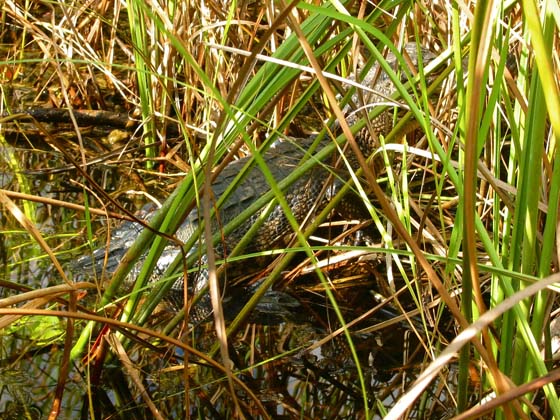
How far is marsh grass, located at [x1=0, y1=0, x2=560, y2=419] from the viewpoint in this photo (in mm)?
1282

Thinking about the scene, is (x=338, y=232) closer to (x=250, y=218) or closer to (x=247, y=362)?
(x=250, y=218)

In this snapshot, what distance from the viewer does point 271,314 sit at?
2.81m

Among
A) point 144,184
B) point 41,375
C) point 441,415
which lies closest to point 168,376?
point 41,375

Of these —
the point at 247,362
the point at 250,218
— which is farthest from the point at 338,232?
the point at 247,362

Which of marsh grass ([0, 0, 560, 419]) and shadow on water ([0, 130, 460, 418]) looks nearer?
marsh grass ([0, 0, 560, 419])

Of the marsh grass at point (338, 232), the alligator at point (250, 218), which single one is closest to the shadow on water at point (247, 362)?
the marsh grass at point (338, 232)

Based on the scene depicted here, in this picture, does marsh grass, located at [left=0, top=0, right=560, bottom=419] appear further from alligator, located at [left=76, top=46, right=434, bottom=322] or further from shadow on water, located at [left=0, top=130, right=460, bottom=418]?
alligator, located at [left=76, top=46, right=434, bottom=322]

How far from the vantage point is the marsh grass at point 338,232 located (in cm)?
128

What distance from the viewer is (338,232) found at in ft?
11.6

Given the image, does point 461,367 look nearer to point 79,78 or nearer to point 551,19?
point 551,19

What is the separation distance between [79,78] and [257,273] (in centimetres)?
A: 172

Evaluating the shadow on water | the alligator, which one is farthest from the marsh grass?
the alligator

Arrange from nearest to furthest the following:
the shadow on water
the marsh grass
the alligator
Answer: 1. the marsh grass
2. the shadow on water
3. the alligator

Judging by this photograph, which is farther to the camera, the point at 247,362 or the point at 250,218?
the point at 250,218
